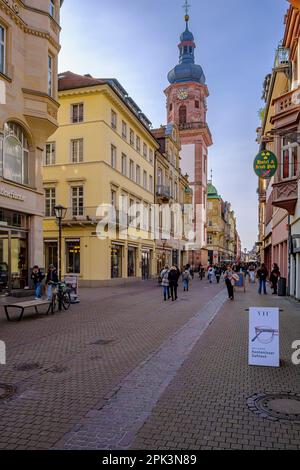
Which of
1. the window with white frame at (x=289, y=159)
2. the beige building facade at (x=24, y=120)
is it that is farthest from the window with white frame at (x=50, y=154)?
the window with white frame at (x=289, y=159)

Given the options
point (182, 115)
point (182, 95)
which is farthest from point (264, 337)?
point (182, 95)

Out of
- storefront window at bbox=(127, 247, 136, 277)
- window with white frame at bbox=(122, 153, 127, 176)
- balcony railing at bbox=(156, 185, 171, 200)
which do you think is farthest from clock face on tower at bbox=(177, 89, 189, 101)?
storefront window at bbox=(127, 247, 136, 277)

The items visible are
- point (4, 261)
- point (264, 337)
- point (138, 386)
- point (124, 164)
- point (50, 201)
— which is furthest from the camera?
point (124, 164)

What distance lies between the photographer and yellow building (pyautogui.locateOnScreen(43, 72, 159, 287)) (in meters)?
30.6

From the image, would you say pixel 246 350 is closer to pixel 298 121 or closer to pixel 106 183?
pixel 298 121

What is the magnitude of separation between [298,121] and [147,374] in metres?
14.9

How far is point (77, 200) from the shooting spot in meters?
31.6

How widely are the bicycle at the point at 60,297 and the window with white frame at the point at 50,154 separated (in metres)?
17.9

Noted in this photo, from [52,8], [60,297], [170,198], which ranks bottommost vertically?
[60,297]

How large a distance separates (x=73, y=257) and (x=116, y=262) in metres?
3.75

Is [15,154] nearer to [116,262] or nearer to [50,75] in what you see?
[50,75]

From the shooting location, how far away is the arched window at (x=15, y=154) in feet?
63.9

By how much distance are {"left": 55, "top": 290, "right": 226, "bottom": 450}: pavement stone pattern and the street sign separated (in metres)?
1.43

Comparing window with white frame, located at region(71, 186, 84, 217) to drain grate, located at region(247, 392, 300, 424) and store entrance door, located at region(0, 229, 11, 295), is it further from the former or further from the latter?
drain grate, located at region(247, 392, 300, 424)
